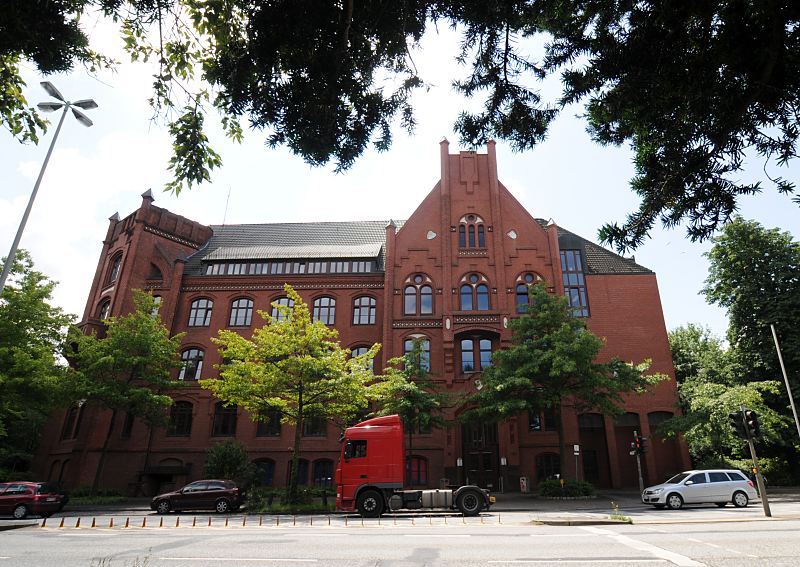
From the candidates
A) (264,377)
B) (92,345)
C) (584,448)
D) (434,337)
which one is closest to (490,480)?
(584,448)

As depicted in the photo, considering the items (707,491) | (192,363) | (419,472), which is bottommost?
(707,491)

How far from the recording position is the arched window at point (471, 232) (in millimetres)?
32531

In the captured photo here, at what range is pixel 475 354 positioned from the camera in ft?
98.4

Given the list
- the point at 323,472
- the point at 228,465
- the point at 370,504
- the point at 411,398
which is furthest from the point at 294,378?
the point at 323,472

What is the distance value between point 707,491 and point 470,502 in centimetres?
972

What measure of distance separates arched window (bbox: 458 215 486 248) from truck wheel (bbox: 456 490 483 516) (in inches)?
735

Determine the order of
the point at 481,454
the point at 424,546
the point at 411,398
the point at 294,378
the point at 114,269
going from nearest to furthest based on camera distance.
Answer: the point at 424,546 < the point at 294,378 < the point at 411,398 < the point at 481,454 < the point at 114,269

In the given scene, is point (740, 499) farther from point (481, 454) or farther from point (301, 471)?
point (301, 471)

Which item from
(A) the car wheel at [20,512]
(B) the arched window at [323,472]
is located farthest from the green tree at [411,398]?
A: (A) the car wheel at [20,512]

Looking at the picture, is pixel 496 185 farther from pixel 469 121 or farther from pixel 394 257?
pixel 469 121

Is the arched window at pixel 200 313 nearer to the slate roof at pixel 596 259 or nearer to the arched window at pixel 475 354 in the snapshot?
the arched window at pixel 475 354

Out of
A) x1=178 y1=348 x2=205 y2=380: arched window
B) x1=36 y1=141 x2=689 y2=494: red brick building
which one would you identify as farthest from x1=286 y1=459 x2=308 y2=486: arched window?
x1=178 y1=348 x2=205 y2=380: arched window

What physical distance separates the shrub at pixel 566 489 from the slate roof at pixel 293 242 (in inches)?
707

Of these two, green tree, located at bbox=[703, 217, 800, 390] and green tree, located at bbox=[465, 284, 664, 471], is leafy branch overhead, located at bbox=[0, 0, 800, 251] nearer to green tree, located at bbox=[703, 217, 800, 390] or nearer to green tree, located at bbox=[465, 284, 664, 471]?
green tree, located at bbox=[465, 284, 664, 471]
